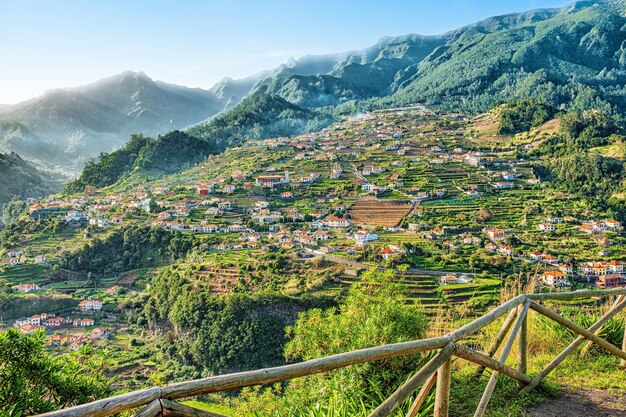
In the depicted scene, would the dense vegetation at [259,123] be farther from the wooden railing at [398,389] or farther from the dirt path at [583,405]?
the wooden railing at [398,389]

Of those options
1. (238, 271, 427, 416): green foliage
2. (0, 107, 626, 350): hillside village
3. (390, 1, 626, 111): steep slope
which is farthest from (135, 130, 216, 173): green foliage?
(238, 271, 427, 416): green foliage

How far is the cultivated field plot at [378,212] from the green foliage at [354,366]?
31.7m

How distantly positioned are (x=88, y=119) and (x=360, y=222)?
15263 cm

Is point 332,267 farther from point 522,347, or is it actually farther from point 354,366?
point 354,366

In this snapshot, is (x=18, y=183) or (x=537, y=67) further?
(x=537, y=67)

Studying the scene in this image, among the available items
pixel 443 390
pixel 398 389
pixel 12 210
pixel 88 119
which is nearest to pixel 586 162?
pixel 443 390

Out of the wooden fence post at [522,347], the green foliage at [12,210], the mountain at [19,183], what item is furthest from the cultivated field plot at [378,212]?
the mountain at [19,183]

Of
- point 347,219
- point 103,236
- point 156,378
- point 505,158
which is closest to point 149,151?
point 103,236

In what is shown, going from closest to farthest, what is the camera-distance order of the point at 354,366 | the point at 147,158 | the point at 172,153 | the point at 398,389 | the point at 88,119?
the point at 398,389 → the point at 354,366 → the point at 147,158 → the point at 172,153 → the point at 88,119

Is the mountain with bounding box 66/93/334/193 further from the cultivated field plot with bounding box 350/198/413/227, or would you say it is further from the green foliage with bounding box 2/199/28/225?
the cultivated field plot with bounding box 350/198/413/227

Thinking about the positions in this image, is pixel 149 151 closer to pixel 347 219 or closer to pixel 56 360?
pixel 347 219

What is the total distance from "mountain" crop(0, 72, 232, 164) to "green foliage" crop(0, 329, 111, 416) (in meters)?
140

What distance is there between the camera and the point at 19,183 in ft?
221

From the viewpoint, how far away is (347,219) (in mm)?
36625
